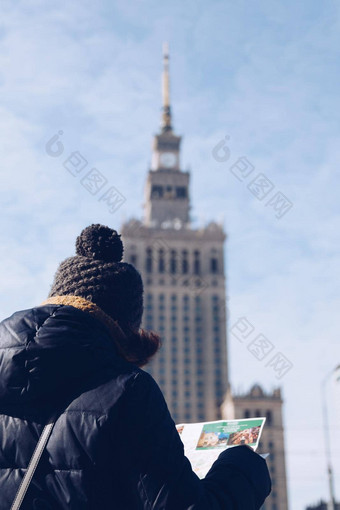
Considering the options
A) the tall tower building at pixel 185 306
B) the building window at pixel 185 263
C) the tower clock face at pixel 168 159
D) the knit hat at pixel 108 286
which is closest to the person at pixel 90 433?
the knit hat at pixel 108 286

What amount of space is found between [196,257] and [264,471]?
90.8 meters

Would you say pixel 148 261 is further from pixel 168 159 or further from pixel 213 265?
pixel 168 159

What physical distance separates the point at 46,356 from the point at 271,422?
8375 cm

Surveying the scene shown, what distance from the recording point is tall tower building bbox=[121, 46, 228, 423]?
3401 inches

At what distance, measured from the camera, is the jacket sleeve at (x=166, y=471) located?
100 inches

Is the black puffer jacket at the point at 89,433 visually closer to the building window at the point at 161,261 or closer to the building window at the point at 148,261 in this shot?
the building window at the point at 148,261

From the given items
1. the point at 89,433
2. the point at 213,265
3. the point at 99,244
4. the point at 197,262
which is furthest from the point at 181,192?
the point at 89,433

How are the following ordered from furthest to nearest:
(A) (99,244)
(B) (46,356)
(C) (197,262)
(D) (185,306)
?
1. (C) (197,262)
2. (D) (185,306)
3. (A) (99,244)
4. (B) (46,356)

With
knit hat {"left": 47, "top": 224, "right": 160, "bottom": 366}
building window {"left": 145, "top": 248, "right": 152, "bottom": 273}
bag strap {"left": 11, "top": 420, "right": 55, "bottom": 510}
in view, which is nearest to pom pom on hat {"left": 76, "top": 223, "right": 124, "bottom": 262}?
knit hat {"left": 47, "top": 224, "right": 160, "bottom": 366}

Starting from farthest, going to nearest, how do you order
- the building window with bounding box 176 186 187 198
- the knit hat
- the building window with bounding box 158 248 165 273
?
1. the building window with bounding box 176 186 187 198
2. the building window with bounding box 158 248 165 273
3. the knit hat

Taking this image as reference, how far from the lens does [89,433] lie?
8.68 feet

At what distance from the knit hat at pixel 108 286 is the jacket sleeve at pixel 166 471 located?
19.0 inches

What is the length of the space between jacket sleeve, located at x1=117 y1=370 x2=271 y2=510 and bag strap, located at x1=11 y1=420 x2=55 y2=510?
0.35m

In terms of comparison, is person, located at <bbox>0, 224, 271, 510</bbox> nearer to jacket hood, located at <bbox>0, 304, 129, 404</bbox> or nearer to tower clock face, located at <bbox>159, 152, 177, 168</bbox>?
jacket hood, located at <bbox>0, 304, 129, 404</bbox>
